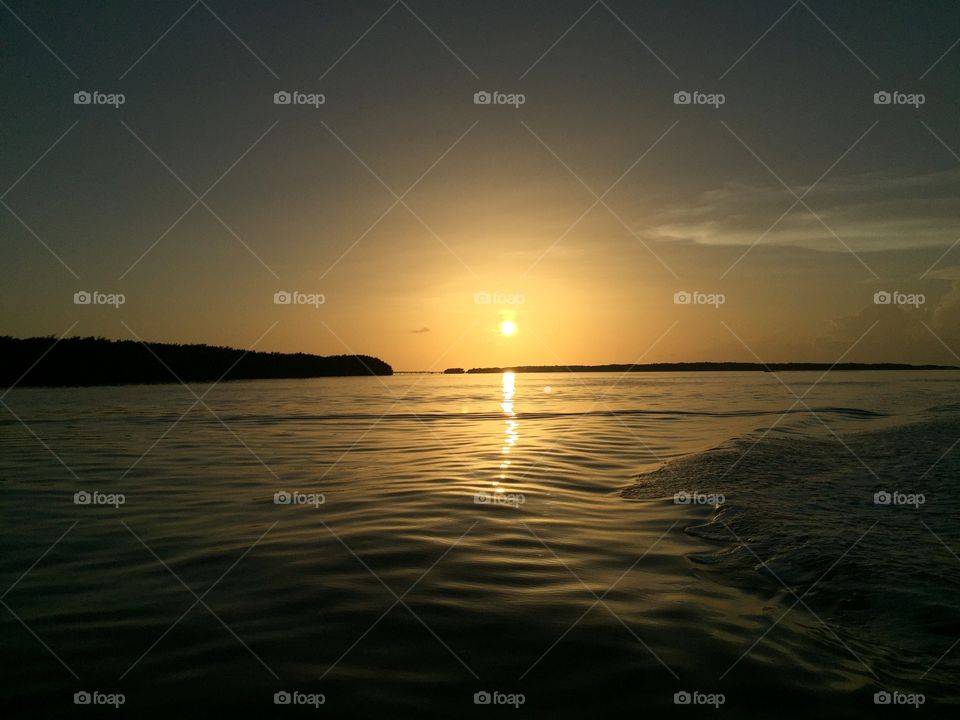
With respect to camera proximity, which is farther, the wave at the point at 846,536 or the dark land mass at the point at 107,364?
the dark land mass at the point at 107,364

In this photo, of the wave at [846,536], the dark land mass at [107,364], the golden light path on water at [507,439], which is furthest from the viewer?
the dark land mass at [107,364]

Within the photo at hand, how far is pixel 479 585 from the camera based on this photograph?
6.02 meters

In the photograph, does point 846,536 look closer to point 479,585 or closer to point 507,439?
point 479,585

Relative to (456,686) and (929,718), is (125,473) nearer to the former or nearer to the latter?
(456,686)

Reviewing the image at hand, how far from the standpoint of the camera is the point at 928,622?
5.22 m

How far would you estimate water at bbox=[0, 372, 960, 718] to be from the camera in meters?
4.20

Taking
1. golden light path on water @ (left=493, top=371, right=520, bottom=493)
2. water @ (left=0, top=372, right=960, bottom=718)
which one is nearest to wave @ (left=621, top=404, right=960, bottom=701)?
water @ (left=0, top=372, right=960, bottom=718)

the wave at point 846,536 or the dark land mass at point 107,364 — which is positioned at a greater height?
the dark land mass at point 107,364

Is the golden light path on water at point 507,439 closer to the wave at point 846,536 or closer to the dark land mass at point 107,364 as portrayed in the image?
the wave at point 846,536

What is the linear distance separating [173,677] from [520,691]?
240cm

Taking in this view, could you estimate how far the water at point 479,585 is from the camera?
420cm

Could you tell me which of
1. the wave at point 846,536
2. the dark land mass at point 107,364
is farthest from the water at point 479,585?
the dark land mass at point 107,364

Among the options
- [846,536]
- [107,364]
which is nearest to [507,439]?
[846,536]

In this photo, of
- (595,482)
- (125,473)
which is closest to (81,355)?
(125,473)
